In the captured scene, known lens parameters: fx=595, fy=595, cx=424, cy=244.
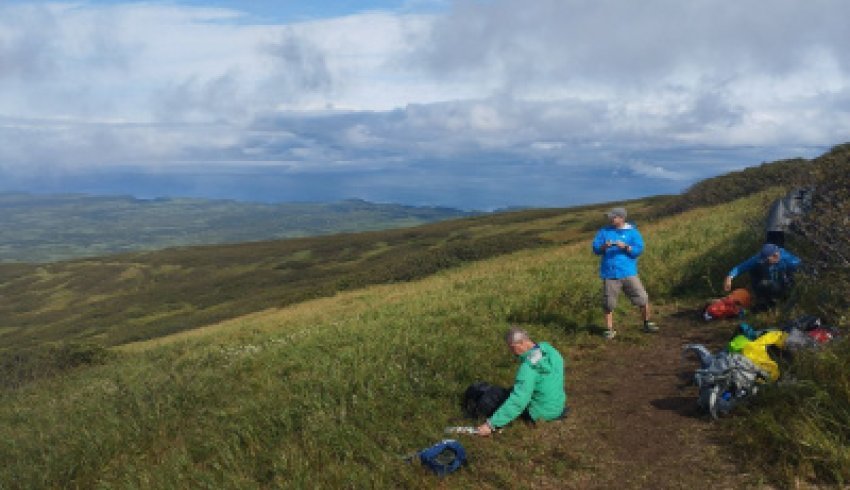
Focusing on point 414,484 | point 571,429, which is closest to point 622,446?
point 571,429

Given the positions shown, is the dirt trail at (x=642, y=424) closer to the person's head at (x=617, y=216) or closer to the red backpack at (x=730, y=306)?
the red backpack at (x=730, y=306)

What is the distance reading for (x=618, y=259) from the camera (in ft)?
34.3

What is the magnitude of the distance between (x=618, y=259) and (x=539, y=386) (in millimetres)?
4490

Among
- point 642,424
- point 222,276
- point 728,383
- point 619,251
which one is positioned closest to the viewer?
point 728,383

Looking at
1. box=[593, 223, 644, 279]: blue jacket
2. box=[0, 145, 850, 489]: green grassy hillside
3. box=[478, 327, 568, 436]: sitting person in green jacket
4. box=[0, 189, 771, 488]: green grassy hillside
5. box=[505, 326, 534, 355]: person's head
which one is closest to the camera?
box=[0, 145, 850, 489]: green grassy hillside

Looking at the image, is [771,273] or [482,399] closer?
[482,399]

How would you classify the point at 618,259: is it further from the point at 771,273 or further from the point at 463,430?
the point at 463,430

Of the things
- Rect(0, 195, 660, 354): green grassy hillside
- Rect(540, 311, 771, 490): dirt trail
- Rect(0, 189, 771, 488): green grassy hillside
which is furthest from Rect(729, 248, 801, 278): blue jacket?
Rect(0, 195, 660, 354): green grassy hillside

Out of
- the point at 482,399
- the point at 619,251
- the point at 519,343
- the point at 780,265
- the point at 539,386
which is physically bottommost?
the point at 482,399

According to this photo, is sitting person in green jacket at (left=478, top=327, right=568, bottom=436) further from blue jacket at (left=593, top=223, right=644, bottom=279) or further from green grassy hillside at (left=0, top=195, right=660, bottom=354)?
green grassy hillside at (left=0, top=195, right=660, bottom=354)

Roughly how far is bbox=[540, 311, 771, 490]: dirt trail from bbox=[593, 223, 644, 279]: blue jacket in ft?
4.13

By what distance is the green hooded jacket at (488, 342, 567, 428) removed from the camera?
6566 mm

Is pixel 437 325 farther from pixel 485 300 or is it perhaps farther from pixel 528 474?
pixel 528 474

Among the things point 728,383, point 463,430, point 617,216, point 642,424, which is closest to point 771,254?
point 617,216
